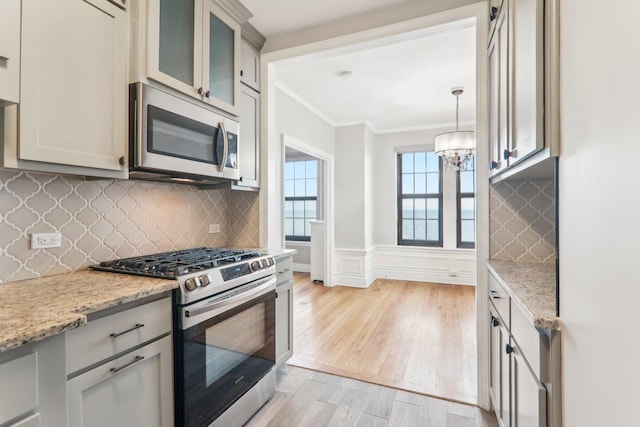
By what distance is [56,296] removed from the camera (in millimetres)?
1249

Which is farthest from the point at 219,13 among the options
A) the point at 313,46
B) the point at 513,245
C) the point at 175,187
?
the point at 513,245

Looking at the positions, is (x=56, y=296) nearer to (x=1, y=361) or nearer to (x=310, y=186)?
(x=1, y=361)

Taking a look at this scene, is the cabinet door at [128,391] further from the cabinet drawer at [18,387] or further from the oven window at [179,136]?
the oven window at [179,136]

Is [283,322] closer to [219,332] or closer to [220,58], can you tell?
[219,332]

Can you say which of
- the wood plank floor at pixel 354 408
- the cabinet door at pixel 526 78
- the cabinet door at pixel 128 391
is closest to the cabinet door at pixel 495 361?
the wood plank floor at pixel 354 408

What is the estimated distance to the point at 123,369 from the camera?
1.29 meters

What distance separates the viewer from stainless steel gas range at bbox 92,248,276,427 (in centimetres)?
151

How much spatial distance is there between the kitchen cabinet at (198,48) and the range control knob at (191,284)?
1.09 meters

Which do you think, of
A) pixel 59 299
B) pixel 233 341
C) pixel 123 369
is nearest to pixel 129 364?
pixel 123 369

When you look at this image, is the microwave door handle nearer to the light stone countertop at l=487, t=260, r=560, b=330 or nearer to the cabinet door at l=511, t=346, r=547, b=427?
the light stone countertop at l=487, t=260, r=560, b=330

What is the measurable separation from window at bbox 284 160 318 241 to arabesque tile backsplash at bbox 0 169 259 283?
4.00m

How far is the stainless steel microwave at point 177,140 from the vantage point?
1643 mm

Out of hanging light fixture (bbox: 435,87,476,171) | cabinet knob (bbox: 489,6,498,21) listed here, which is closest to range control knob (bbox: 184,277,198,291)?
cabinet knob (bbox: 489,6,498,21)

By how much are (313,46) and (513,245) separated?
2.15m
